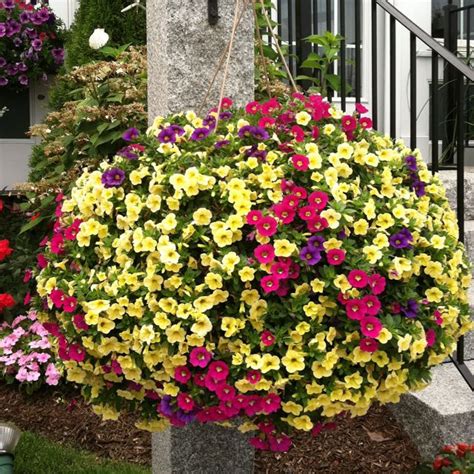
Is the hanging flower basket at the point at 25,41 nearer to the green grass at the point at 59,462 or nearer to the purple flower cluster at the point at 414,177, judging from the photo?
the green grass at the point at 59,462

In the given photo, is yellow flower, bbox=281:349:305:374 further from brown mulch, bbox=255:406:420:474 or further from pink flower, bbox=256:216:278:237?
brown mulch, bbox=255:406:420:474

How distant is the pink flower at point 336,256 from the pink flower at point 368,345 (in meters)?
0.18

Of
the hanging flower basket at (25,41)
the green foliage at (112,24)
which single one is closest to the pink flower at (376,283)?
the green foliage at (112,24)

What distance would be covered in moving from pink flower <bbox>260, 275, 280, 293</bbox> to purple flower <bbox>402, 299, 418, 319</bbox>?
12.1 inches

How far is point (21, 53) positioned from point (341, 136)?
4231mm

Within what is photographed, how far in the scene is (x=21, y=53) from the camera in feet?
18.2

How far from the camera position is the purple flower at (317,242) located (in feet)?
5.33

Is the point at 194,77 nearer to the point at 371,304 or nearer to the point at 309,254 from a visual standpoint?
the point at 309,254

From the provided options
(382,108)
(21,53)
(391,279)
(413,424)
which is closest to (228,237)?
(391,279)

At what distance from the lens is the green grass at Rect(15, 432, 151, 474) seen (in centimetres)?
277

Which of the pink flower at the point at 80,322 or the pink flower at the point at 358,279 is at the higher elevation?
the pink flower at the point at 358,279

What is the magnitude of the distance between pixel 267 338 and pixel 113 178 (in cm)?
56

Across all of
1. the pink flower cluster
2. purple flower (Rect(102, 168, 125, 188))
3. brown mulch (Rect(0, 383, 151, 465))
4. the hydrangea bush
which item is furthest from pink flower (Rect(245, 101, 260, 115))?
the pink flower cluster

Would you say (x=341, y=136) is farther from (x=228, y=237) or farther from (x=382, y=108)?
(x=382, y=108)
